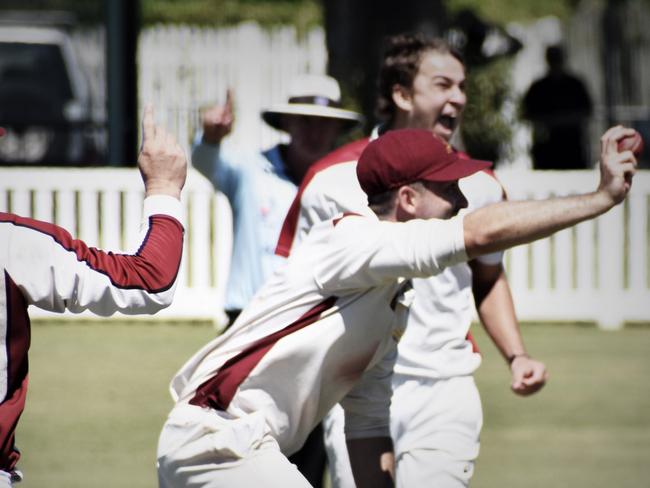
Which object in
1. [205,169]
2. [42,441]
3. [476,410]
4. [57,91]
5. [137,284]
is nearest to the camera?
[137,284]

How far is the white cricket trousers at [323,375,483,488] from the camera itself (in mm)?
4418

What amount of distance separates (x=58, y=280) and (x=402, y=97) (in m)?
2.26

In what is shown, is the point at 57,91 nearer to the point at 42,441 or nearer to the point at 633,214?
A: the point at 633,214

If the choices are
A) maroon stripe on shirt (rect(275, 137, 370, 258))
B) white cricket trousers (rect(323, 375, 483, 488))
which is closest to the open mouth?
maroon stripe on shirt (rect(275, 137, 370, 258))

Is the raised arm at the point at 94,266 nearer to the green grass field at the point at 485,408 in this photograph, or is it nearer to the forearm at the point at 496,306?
the forearm at the point at 496,306

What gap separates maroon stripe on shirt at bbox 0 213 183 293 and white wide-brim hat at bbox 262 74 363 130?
3227mm

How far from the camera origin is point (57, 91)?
23.6m

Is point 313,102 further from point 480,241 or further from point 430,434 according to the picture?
point 480,241

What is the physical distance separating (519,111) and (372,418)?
568 inches

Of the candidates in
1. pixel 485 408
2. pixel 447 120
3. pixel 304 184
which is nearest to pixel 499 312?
pixel 447 120

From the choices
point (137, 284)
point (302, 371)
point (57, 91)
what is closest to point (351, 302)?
point (302, 371)

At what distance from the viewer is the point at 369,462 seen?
4289mm

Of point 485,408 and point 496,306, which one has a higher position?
point 496,306

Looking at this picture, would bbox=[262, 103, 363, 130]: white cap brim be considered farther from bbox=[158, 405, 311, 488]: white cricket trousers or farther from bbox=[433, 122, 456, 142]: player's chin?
bbox=[158, 405, 311, 488]: white cricket trousers
